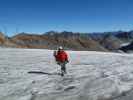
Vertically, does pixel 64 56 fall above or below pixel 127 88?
above

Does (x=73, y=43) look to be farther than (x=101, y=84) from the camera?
Yes

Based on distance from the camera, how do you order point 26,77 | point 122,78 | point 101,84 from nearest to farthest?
point 101,84 → point 122,78 → point 26,77

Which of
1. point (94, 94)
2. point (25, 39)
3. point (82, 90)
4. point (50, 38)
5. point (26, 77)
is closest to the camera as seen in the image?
point (94, 94)

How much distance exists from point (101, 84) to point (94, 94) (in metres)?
1.60

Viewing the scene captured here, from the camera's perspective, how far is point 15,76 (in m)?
14.9

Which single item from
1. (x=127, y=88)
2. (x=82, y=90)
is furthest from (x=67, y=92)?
(x=127, y=88)

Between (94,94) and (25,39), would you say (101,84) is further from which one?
(25,39)

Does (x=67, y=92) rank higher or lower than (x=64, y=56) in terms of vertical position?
lower

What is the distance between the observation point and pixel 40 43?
15638 cm

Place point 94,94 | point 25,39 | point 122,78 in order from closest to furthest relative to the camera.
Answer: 1. point 94,94
2. point 122,78
3. point 25,39

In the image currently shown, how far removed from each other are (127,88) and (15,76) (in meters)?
6.67

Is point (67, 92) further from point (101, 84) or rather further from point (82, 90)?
point (101, 84)

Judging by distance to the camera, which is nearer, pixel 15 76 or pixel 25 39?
pixel 15 76

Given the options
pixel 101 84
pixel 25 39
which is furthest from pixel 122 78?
pixel 25 39
